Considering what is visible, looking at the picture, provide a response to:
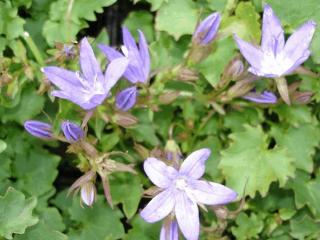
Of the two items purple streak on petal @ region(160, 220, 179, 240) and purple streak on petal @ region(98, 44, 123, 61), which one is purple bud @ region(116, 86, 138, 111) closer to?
purple streak on petal @ region(98, 44, 123, 61)

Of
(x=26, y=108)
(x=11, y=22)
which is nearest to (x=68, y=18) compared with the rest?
(x=11, y=22)

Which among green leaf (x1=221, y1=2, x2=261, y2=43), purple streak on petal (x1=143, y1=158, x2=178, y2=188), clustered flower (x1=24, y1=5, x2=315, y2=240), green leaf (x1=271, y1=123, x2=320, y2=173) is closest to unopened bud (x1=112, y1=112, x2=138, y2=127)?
clustered flower (x1=24, y1=5, x2=315, y2=240)

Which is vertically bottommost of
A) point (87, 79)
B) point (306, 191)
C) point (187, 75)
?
point (306, 191)

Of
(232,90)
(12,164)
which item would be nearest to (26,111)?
(12,164)

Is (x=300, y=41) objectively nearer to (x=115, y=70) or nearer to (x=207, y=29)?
(x=207, y=29)

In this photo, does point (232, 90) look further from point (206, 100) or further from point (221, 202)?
point (221, 202)
